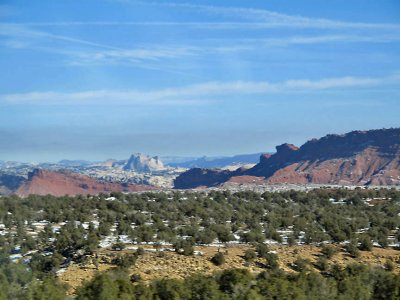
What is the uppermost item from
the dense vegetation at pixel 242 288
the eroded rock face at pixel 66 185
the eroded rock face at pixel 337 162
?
the eroded rock face at pixel 337 162

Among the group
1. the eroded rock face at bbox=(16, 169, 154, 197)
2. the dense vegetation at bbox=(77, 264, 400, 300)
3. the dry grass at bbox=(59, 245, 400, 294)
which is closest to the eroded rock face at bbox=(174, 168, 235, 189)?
the eroded rock face at bbox=(16, 169, 154, 197)

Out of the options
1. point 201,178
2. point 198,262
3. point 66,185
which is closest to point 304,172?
point 201,178

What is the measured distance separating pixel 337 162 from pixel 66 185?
61831 millimetres

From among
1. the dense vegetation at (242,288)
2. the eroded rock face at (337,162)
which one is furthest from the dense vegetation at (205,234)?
the eroded rock face at (337,162)

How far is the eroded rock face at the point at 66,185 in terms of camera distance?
126812mm

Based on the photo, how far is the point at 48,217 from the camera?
149 ft

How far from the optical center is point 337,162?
14000 centimetres

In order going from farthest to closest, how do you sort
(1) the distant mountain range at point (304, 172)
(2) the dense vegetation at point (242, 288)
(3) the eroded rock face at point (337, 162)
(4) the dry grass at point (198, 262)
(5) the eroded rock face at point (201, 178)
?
(5) the eroded rock face at point (201, 178) → (3) the eroded rock face at point (337, 162) → (1) the distant mountain range at point (304, 172) → (4) the dry grass at point (198, 262) → (2) the dense vegetation at point (242, 288)

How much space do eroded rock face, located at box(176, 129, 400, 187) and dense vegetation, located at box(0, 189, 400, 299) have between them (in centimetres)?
6373

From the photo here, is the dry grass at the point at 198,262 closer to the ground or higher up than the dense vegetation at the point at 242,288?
closer to the ground

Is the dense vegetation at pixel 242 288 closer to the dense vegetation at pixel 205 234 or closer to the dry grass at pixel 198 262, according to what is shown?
the dense vegetation at pixel 205 234

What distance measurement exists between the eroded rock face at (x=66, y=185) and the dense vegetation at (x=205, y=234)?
71.2 meters

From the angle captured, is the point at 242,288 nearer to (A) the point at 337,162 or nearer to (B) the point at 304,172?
(B) the point at 304,172

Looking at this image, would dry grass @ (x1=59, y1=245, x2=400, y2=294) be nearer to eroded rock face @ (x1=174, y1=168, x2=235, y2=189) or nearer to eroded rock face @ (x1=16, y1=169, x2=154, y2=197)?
eroded rock face @ (x1=16, y1=169, x2=154, y2=197)
